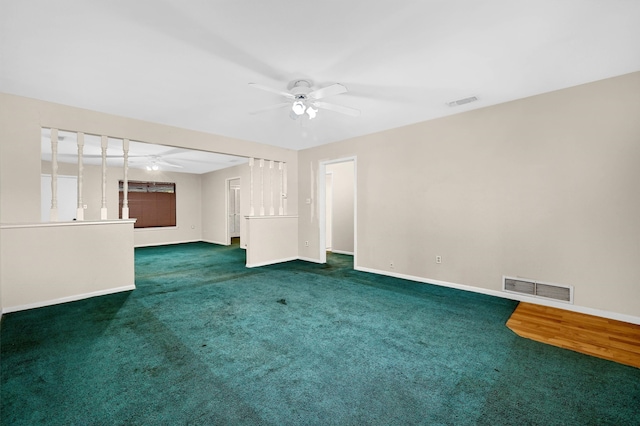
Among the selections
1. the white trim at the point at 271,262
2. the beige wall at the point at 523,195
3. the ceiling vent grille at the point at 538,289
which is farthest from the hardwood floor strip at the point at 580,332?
the white trim at the point at 271,262

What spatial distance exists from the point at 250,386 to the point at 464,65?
339 centimetres

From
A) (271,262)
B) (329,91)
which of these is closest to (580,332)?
(329,91)

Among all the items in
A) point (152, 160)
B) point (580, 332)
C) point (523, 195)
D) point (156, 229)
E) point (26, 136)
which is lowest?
point (580, 332)

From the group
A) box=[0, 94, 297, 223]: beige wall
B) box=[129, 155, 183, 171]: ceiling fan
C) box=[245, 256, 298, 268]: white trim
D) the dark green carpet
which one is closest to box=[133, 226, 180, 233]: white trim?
box=[129, 155, 183, 171]: ceiling fan

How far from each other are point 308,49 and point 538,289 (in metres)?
3.88

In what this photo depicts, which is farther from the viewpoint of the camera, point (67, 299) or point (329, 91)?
point (67, 299)

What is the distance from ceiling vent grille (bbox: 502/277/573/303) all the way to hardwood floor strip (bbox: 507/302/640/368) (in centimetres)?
16

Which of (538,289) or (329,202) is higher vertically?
(329,202)

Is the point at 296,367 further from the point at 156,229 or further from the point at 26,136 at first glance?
the point at 156,229

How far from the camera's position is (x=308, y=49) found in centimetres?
239

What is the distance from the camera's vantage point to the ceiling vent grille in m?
3.21

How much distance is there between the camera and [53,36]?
221 cm

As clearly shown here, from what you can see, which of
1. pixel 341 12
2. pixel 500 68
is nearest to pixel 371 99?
pixel 500 68

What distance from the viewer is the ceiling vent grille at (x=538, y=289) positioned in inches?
126
